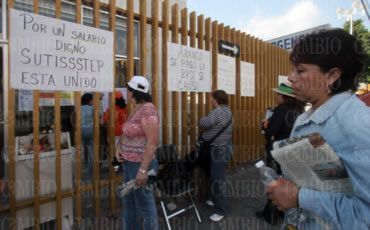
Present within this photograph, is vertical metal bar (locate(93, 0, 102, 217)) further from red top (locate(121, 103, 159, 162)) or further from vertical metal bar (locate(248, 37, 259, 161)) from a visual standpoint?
vertical metal bar (locate(248, 37, 259, 161))

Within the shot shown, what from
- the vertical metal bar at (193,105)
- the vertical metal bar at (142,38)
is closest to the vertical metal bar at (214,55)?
the vertical metal bar at (193,105)

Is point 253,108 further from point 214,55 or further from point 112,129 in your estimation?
point 112,129

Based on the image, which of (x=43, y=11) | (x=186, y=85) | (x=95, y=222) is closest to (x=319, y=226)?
(x=95, y=222)

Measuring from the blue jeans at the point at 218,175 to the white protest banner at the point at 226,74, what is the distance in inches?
63.2

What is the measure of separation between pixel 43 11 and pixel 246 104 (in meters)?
4.10

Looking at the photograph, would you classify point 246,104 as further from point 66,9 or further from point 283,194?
point 283,194

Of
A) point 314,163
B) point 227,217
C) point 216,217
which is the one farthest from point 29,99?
point 314,163

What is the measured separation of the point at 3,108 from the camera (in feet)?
14.6

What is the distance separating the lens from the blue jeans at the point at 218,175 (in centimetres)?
453

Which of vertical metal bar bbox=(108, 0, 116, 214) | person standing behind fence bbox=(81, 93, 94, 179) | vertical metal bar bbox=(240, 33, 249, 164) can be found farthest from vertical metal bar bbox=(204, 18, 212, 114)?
vertical metal bar bbox=(108, 0, 116, 214)

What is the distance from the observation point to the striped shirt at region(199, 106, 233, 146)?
449 cm

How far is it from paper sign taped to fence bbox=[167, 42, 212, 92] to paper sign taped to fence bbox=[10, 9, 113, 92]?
111 centimetres

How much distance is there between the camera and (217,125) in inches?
177

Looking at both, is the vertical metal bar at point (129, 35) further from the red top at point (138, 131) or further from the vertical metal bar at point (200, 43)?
the vertical metal bar at point (200, 43)
